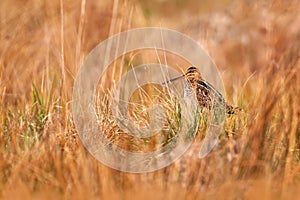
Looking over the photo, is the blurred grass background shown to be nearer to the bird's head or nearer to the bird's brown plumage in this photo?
the bird's brown plumage

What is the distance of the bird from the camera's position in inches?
159

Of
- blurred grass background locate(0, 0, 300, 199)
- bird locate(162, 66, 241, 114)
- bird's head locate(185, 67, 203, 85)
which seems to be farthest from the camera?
bird's head locate(185, 67, 203, 85)

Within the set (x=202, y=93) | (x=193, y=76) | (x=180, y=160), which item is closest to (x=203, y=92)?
(x=202, y=93)

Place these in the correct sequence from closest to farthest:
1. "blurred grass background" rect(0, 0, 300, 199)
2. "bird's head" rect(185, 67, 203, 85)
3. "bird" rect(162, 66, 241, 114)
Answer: "blurred grass background" rect(0, 0, 300, 199)
"bird" rect(162, 66, 241, 114)
"bird's head" rect(185, 67, 203, 85)

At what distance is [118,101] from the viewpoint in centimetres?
425

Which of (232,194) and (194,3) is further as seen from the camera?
(194,3)

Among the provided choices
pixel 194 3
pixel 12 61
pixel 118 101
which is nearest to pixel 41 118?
pixel 118 101

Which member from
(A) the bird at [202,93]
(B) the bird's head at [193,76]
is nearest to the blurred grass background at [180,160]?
(A) the bird at [202,93]

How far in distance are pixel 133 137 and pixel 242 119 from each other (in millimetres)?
627

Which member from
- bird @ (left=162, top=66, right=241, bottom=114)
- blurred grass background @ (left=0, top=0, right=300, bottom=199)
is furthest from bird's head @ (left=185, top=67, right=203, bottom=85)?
blurred grass background @ (left=0, top=0, right=300, bottom=199)

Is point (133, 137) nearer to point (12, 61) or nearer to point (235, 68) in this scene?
point (12, 61)

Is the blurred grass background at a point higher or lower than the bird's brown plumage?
lower

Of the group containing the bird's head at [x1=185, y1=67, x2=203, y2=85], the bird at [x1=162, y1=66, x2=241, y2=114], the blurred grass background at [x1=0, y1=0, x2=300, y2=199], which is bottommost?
the blurred grass background at [x1=0, y1=0, x2=300, y2=199]

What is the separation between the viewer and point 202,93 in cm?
431
